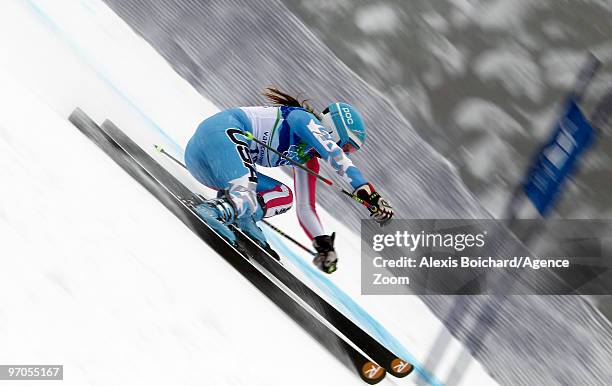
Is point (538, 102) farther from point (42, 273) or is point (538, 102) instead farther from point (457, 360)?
point (42, 273)

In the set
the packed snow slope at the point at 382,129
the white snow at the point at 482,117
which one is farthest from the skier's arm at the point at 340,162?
the white snow at the point at 482,117

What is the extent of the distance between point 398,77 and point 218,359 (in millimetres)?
1564

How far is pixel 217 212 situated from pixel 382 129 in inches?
44.0

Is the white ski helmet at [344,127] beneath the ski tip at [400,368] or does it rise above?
above

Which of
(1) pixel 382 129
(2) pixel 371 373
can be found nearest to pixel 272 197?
(2) pixel 371 373

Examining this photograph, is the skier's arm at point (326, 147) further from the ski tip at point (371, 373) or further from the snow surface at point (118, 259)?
the ski tip at point (371, 373)

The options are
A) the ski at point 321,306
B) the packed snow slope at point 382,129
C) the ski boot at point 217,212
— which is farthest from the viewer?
the packed snow slope at point 382,129

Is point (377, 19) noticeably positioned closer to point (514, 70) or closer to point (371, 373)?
point (514, 70)

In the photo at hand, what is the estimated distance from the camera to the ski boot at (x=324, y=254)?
2.36m

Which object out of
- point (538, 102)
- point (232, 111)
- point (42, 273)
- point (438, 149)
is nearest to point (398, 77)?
point (438, 149)

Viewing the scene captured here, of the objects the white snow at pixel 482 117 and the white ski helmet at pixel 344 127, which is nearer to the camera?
the white ski helmet at pixel 344 127

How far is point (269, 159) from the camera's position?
2.29m

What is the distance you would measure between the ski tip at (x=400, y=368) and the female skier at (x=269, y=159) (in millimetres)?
372

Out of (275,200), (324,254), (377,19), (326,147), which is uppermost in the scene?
(377,19)
